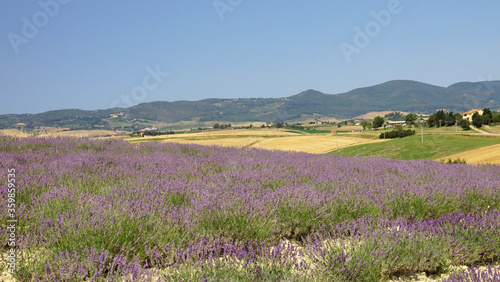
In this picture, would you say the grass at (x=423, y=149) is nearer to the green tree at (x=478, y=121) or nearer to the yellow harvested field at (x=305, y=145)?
the yellow harvested field at (x=305, y=145)

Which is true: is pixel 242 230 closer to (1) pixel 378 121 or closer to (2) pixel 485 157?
(2) pixel 485 157

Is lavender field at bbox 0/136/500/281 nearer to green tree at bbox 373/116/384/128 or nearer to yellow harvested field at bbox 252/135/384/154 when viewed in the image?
yellow harvested field at bbox 252/135/384/154

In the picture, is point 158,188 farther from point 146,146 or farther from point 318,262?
point 146,146

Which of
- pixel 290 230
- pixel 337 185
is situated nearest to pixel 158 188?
pixel 290 230

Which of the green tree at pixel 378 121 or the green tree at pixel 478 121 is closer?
the green tree at pixel 478 121

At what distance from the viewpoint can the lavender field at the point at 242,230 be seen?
6.86 feet

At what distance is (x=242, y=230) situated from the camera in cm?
271

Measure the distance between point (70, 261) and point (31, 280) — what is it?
307 mm

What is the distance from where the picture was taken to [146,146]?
7.75m

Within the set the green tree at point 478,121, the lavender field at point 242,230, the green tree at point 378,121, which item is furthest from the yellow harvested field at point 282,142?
the green tree at point 378,121

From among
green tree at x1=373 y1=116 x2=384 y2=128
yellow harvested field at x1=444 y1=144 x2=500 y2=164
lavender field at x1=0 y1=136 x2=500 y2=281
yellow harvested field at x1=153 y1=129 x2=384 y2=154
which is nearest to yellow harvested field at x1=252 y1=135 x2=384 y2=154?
yellow harvested field at x1=153 y1=129 x2=384 y2=154

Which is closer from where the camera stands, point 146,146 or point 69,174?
point 69,174

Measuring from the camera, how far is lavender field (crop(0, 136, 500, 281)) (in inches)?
82.4

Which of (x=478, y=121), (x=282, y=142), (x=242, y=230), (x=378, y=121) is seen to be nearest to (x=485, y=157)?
(x=242, y=230)
